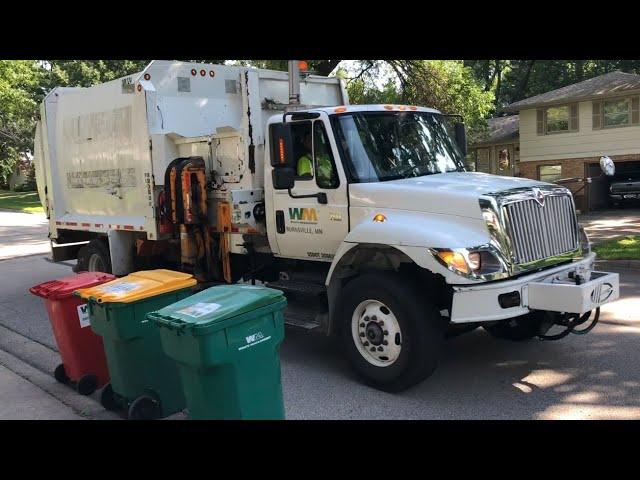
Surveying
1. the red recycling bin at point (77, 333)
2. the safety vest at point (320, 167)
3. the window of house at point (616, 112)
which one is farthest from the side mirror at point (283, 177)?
the window of house at point (616, 112)

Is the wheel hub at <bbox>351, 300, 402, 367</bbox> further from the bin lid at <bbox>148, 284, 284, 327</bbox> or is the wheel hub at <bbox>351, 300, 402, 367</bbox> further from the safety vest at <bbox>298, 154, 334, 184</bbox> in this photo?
the bin lid at <bbox>148, 284, 284, 327</bbox>

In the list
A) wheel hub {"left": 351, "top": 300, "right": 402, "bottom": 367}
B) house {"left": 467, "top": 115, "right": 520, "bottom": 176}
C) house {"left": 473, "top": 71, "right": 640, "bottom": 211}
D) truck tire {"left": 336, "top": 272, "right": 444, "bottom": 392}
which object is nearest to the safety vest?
truck tire {"left": 336, "top": 272, "right": 444, "bottom": 392}

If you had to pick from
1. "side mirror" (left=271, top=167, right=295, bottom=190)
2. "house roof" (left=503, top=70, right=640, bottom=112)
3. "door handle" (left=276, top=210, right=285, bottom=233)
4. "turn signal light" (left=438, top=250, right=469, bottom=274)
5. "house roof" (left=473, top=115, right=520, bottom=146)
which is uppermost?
"house roof" (left=503, top=70, right=640, bottom=112)

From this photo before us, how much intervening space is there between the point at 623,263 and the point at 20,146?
133ft

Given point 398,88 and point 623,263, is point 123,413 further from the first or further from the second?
point 398,88

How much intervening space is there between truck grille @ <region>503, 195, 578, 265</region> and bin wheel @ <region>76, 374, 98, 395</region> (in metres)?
3.79

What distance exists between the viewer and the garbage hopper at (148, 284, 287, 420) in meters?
3.63

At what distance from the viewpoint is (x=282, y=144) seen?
5.69 m

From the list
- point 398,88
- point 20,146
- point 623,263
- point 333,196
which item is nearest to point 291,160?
point 333,196

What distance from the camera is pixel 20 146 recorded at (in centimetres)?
4106

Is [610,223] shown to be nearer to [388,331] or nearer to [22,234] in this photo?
[388,331]

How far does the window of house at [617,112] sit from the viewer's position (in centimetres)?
2239

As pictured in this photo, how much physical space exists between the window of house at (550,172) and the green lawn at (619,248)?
11.6 m

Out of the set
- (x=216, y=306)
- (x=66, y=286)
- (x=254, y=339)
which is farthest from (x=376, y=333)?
(x=66, y=286)
